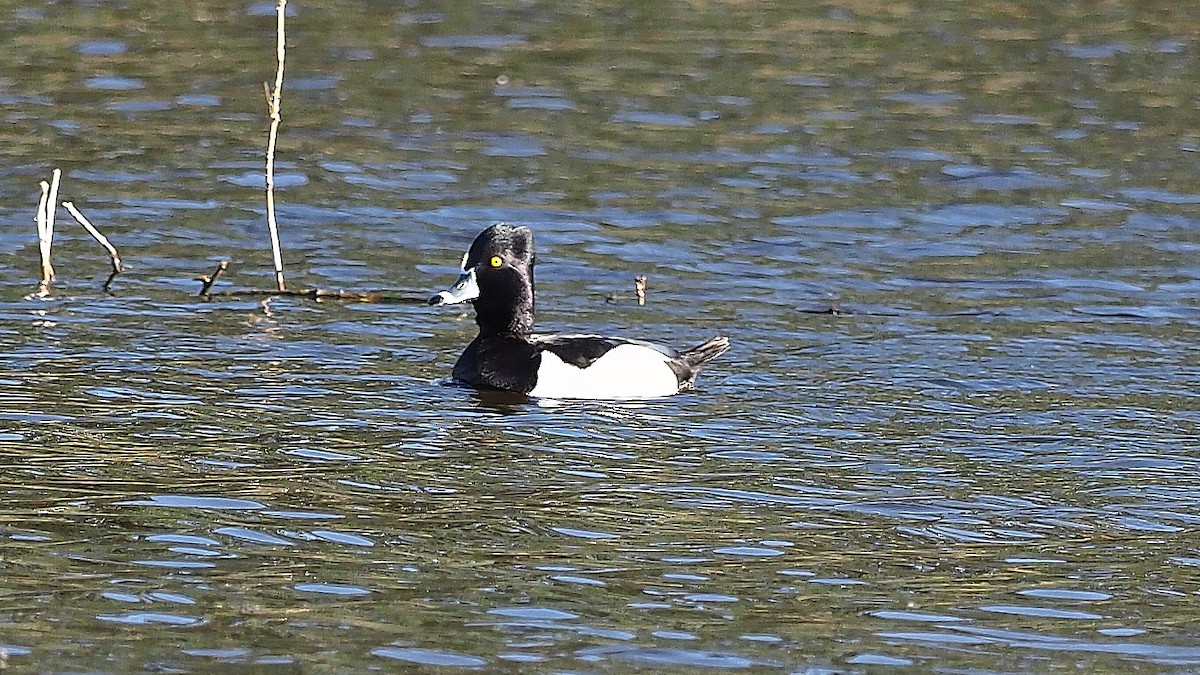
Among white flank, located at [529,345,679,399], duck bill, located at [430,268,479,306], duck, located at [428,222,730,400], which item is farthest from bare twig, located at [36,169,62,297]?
white flank, located at [529,345,679,399]

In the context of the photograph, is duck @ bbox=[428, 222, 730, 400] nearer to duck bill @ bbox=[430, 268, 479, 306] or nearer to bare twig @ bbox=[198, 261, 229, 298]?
duck bill @ bbox=[430, 268, 479, 306]

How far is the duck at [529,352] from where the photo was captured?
12461 mm

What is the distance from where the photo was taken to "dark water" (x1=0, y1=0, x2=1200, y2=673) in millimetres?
7918

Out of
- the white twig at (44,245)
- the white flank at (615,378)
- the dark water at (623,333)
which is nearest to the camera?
the dark water at (623,333)

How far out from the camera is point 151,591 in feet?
26.1

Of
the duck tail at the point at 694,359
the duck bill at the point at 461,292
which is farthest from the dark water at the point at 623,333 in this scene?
the duck bill at the point at 461,292

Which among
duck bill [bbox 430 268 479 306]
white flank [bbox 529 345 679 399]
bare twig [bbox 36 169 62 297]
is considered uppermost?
bare twig [bbox 36 169 62 297]

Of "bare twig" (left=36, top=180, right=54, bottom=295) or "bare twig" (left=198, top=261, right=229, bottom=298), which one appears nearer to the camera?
"bare twig" (left=198, top=261, right=229, bottom=298)

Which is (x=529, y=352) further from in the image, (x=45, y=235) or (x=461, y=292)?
(x=45, y=235)

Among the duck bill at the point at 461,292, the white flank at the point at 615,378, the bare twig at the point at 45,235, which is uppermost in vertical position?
the bare twig at the point at 45,235

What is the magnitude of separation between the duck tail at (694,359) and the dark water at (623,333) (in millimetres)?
115

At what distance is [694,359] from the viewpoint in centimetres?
1277

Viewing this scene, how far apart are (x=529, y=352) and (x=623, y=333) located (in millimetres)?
1392

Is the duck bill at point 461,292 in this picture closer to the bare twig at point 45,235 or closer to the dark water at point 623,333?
the dark water at point 623,333
